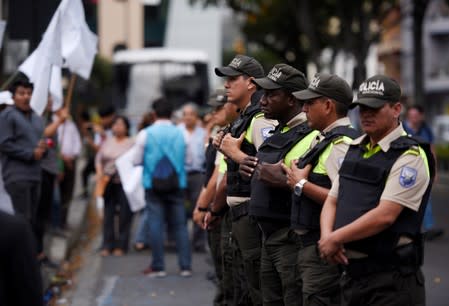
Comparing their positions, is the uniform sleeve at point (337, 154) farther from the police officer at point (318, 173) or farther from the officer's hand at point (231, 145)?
the officer's hand at point (231, 145)

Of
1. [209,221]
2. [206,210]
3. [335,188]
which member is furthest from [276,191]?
[206,210]

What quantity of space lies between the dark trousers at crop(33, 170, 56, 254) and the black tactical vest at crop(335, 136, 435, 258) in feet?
24.3

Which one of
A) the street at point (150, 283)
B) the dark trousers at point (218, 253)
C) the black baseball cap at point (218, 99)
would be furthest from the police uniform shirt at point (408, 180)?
the street at point (150, 283)

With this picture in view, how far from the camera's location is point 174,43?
4162cm

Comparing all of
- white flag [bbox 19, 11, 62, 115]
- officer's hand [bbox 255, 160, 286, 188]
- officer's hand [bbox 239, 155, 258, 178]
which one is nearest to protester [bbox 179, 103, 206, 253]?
white flag [bbox 19, 11, 62, 115]

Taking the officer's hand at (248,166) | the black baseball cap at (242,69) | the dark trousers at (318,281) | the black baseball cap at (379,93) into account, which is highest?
the black baseball cap at (379,93)

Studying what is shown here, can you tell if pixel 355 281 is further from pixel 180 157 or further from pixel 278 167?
pixel 180 157

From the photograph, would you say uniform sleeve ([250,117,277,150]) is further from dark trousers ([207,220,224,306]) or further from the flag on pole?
the flag on pole

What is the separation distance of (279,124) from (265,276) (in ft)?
3.03

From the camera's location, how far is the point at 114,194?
47.5ft

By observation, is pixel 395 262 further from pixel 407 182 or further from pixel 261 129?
pixel 261 129

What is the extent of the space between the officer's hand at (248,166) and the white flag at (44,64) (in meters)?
3.81

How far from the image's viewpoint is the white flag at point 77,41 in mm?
11695

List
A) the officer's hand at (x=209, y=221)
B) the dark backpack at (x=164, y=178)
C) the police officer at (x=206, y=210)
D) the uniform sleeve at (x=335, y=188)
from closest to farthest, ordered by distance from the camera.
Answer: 1. the uniform sleeve at (x=335, y=188)
2. the officer's hand at (x=209, y=221)
3. the police officer at (x=206, y=210)
4. the dark backpack at (x=164, y=178)
